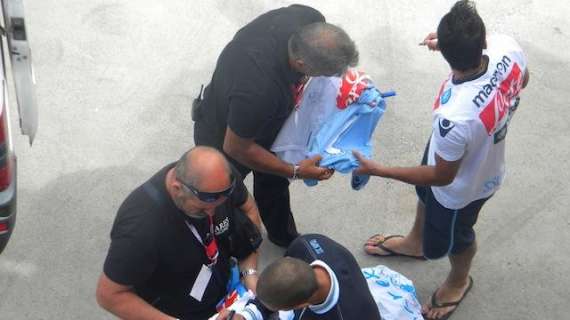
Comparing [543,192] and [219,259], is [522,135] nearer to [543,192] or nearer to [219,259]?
[543,192]

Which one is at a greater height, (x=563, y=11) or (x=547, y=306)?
(x=563, y=11)

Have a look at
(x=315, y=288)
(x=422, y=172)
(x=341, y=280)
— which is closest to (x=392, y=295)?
(x=422, y=172)

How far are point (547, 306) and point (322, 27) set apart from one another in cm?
217

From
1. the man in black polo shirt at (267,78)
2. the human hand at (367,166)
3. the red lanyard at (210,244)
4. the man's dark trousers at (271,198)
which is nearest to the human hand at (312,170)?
the man in black polo shirt at (267,78)

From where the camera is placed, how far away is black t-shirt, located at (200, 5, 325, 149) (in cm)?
330

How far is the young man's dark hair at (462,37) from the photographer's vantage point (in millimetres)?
3111

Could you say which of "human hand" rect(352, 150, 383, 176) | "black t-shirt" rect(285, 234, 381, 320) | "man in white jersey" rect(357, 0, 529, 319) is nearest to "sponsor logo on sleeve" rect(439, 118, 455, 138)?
"man in white jersey" rect(357, 0, 529, 319)

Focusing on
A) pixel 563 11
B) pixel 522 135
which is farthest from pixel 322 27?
pixel 563 11

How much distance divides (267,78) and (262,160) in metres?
0.45

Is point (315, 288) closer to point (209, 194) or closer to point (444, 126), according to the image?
point (209, 194)

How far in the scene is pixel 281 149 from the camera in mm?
3670

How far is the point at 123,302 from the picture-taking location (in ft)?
9.46

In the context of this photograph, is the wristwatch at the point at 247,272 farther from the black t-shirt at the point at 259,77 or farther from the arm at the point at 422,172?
the arm at the point at 422,172

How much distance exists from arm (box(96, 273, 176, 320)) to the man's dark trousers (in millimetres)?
1034
